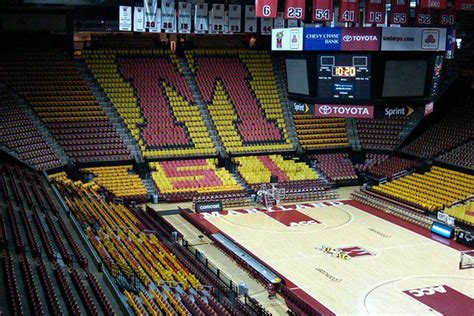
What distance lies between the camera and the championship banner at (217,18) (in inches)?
1367

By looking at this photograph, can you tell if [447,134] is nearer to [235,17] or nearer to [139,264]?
[235,17]

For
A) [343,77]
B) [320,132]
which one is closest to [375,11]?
[343,77]

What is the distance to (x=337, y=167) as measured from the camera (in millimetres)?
43000

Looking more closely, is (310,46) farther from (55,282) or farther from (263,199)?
(263,199)

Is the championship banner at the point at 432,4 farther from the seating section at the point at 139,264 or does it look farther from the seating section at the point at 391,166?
the seating section at the point at 391,166

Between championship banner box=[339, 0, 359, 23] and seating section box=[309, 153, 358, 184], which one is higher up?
championship banner box=[339, 0, 359, 23]

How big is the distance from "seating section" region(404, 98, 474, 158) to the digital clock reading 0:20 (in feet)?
58.2

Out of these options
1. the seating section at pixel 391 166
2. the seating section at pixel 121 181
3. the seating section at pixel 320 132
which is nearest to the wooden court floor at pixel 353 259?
the seating section at pixel 121 181

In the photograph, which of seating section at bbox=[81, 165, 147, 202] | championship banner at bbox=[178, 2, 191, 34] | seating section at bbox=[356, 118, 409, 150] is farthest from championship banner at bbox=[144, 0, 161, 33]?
seating section at bbox=[356, 118, 409, 150]

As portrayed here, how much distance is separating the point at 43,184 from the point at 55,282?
44.0 feet

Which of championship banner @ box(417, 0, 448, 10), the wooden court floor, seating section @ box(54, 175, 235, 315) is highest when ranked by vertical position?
championship banner @ box(417, 0, 448, 10)

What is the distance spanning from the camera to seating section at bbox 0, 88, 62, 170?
36.6 metres

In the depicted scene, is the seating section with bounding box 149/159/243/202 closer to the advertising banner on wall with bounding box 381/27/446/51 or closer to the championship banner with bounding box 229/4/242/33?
the championship banner with bounding box 229/4/242/33

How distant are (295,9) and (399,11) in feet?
13.1
